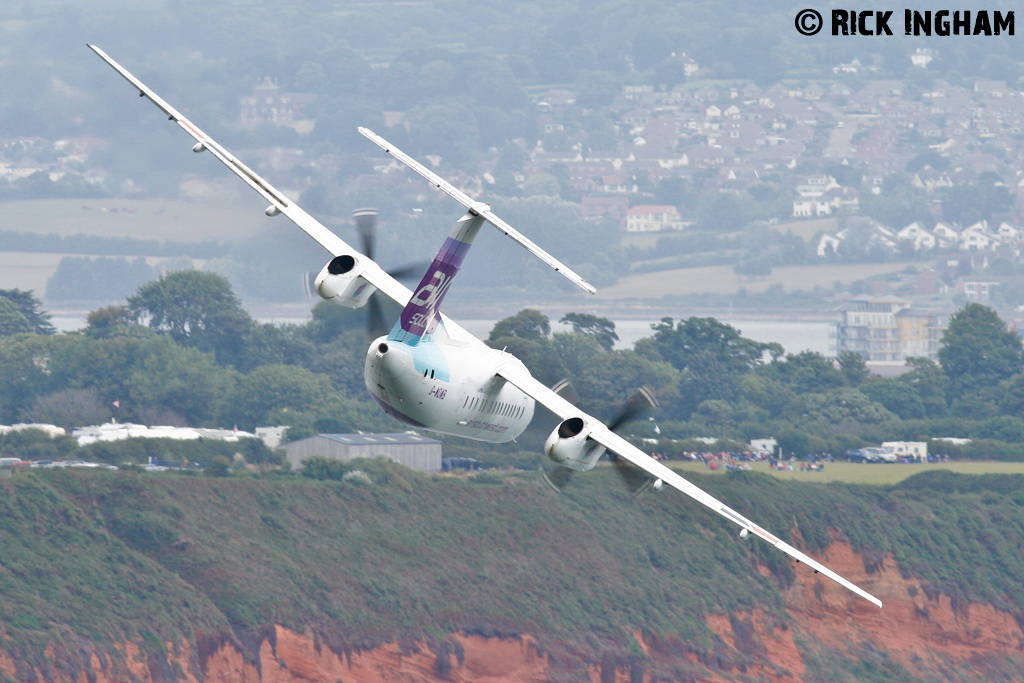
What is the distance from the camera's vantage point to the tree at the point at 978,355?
18823 centimetres

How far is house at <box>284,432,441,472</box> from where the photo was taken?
11138 cm

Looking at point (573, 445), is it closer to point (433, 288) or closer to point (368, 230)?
point (433, 288)

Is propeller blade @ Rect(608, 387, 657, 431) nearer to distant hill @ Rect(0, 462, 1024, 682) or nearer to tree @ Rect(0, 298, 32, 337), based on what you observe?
distant hill @ Rect(0, 462, 1024, 682)

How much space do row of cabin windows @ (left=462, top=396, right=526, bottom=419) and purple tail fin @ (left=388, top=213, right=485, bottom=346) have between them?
2.78 m

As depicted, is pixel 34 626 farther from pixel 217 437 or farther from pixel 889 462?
pixel 889 462

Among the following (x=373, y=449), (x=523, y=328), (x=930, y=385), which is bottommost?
(x=373, y=449)

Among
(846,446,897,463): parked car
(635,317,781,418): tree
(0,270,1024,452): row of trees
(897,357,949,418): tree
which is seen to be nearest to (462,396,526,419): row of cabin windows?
(0,270,1024,452): row of trees

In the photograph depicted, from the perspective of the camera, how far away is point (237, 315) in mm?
177625

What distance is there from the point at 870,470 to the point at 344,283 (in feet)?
320

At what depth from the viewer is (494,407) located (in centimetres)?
4619

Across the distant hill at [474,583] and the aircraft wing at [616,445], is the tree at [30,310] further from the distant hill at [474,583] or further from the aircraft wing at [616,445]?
the aircraft wing at [616,445]

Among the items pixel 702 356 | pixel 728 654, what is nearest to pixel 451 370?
pixel 728 654

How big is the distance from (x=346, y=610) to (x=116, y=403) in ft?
210

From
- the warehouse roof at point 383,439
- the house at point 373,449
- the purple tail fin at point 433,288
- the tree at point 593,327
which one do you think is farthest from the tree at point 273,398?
the purple tail fin at point 433,288
